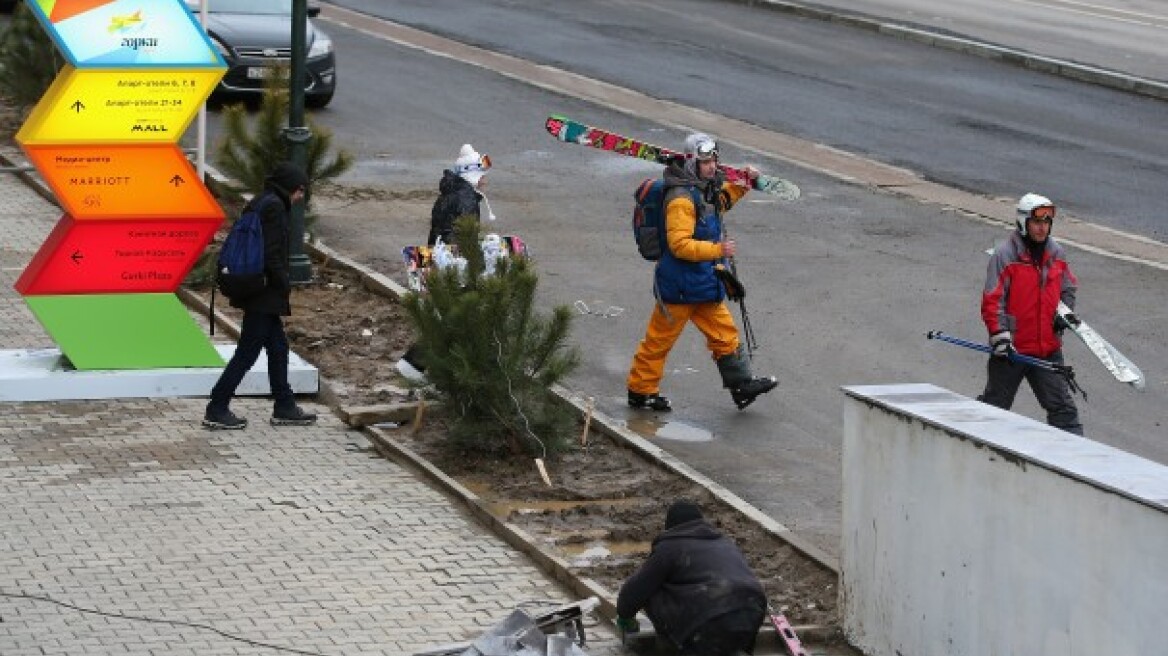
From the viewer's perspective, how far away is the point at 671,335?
14.7 meters

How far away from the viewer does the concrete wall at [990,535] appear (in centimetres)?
872

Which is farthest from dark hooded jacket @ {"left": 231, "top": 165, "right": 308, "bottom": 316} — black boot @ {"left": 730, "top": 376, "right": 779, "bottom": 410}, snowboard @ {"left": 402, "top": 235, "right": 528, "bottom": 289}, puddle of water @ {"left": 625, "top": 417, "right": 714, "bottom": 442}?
black boot @ {"left": 730, "top": 376, "right": 779, "bottom": 410}

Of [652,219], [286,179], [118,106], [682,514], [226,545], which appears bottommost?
[226,545]

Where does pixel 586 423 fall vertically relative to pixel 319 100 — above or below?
above

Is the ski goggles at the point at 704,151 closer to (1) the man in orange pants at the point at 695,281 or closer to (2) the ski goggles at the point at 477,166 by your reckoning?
(1) the man in orange pants at the point at 695,281

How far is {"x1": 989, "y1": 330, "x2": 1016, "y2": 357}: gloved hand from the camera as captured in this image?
1292cm

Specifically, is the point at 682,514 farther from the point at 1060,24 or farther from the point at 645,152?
the point at 1060,24

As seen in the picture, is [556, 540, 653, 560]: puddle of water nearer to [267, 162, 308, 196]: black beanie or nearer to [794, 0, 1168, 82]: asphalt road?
[267, 162, 308, 196]: black beanie

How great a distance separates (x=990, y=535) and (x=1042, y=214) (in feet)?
12.1

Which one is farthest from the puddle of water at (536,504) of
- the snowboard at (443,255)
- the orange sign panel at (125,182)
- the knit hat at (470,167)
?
the orange sign panel at (125,182)

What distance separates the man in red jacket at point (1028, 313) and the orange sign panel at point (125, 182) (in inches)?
208

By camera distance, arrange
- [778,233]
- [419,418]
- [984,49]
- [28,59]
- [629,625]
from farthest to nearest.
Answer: [984,49] < [28,59] < [778,233] < [419,418] < [629,625]

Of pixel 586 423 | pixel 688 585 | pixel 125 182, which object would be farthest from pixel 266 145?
pixel 688 585

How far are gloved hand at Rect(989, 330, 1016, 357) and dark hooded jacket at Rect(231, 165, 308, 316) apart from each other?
4.32 metres
